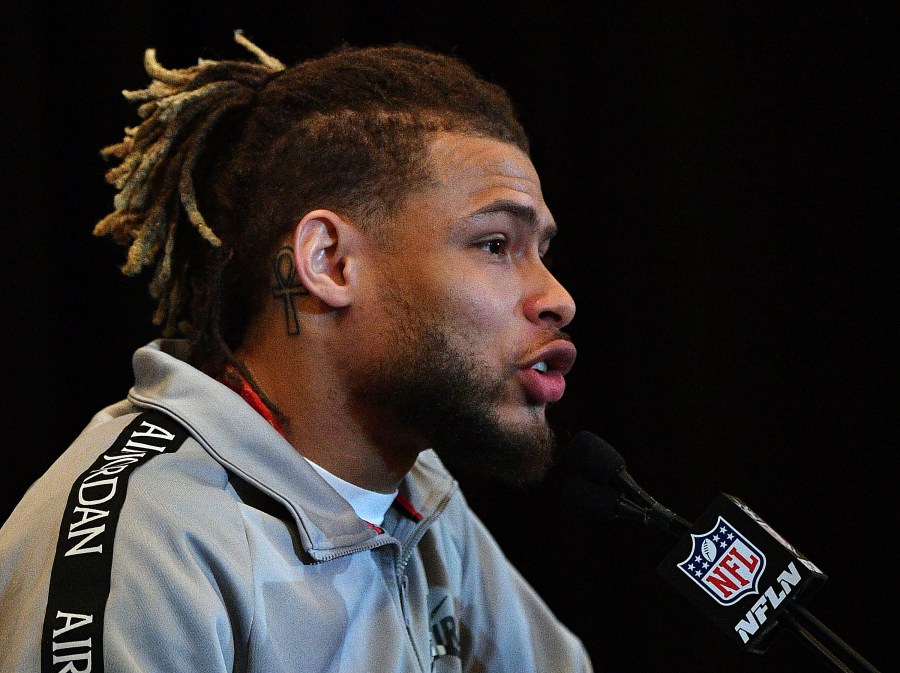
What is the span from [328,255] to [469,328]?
8.6 inches

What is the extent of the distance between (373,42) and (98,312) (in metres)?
0.75

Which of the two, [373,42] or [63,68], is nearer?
[63,68]

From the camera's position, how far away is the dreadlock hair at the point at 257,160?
129 centimetres

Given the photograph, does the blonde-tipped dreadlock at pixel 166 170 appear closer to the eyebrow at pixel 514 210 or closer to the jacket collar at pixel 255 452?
the jacket collar at pixel 255 452

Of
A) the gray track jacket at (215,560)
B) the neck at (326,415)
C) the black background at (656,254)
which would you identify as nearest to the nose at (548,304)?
the neck at (326,415)

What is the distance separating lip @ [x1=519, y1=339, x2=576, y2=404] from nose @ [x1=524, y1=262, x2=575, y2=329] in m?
0.03

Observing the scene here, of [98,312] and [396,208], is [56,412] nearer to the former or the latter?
[98,312]

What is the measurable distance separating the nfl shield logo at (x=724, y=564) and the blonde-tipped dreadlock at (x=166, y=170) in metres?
0.75

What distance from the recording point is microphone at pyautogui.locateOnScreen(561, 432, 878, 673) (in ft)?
3.07

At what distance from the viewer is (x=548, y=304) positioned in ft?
4.02

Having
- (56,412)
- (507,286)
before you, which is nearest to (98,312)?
Result: (56,412)

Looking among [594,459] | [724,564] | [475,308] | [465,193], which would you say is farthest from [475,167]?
[724,564]

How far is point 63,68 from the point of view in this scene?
1680mm

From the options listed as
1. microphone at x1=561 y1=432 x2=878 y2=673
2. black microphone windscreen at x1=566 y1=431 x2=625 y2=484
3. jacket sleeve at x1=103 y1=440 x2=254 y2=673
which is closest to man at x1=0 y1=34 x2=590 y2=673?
jacket sleeve at x1=103 y1=440 x2=254 y2=673
